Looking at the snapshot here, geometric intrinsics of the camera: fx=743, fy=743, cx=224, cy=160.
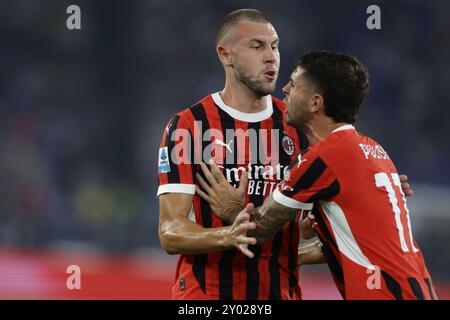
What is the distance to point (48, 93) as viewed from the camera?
12.7m

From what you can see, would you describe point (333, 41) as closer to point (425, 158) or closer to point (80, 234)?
point (425, 158)

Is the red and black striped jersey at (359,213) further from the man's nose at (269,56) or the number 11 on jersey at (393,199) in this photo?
the man's nose at (269,56)

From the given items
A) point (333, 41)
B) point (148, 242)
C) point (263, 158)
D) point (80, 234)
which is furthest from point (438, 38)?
point (263, 158)

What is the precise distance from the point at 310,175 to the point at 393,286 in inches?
24.1

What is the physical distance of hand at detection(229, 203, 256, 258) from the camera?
3.37 meters

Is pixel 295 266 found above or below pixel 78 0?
below

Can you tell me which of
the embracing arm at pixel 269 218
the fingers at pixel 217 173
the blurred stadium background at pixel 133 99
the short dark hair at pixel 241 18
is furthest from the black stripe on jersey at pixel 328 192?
the blurred stadium background at pixel 133 99

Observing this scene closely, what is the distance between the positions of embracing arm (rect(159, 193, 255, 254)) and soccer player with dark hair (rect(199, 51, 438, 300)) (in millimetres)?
119

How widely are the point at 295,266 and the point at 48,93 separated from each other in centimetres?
A: 964

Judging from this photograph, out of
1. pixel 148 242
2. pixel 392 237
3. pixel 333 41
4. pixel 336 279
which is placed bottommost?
pixel 148 242

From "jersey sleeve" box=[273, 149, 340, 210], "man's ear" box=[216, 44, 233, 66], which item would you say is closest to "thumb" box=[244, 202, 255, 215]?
"jersey sleeve" box=[273, 149, 340, 210]

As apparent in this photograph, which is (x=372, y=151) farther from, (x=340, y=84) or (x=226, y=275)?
(x=226, y=275)

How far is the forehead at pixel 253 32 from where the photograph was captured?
391 centimetres

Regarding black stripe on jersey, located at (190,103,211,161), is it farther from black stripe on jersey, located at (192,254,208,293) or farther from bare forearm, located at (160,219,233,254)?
black stripe on jersey, located at (192,254,208,293)
